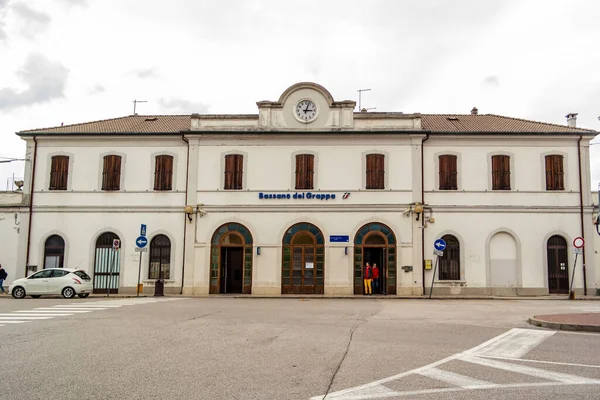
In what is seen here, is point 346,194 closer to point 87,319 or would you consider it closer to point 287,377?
point 87,319

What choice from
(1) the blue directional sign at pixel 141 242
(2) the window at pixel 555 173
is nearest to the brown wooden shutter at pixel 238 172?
(1) the blue directional sign at pixel 141 242

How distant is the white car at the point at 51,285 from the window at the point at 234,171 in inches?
324

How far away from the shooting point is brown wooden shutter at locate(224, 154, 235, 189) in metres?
28.5

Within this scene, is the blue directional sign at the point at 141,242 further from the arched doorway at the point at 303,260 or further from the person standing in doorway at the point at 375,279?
the person standing in doorway at the point at 375,279

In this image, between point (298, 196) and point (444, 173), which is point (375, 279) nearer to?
point (298, 196)

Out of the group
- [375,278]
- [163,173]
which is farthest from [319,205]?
[163,173]

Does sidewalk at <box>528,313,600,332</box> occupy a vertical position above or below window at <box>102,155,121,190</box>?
below

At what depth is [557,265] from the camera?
27.8 m

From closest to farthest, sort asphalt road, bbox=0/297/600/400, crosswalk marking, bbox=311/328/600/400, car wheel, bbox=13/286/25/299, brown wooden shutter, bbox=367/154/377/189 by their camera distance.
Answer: crosswalk marking, bbox=311/328/600/400, asphalt road, bbox=0/297/600/400, car wheel, bbox=13/286/25/299, brown wooden shutter, bbox=367/154/377/189

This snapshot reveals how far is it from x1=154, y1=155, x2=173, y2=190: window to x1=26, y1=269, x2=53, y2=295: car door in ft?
22.2

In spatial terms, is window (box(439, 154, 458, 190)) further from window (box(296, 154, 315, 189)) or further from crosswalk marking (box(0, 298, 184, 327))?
crosswalk marking (box(0, 298, 184, 327))

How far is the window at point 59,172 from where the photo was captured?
29.2m

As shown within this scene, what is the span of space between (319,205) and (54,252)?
1352cm

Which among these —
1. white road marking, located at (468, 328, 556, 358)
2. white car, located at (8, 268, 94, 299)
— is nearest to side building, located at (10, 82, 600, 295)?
white car, located at (8, 268, 94, 299)
